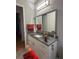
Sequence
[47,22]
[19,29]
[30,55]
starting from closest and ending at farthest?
[19,29]
[30,55]
[47,22]

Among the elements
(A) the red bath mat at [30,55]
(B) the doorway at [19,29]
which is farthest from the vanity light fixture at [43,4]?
(A) the red bath mat at [30,55]

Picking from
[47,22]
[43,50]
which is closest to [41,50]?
[43,50]

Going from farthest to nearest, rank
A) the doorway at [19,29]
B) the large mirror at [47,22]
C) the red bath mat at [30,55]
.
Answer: the large mirror at [47,22] < the red bath mat at [30,55] < the doorway at [19,29]

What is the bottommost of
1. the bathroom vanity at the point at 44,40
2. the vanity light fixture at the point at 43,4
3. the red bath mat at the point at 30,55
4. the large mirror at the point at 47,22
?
the red bath mat at the point at 30,55

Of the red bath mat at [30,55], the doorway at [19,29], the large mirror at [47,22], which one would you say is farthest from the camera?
the large mirror at [47,22]

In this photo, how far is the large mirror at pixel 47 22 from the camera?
3.17ft

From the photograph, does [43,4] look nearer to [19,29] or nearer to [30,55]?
[19,29]

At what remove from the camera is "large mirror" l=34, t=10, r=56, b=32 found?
966 mm

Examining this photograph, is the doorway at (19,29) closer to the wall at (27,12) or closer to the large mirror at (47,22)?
the wall at (27,12)

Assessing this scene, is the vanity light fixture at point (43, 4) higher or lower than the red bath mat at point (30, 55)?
higher

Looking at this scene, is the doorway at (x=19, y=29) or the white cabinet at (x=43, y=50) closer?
the doorway at (x=19, y=29)

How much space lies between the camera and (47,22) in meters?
1.04
